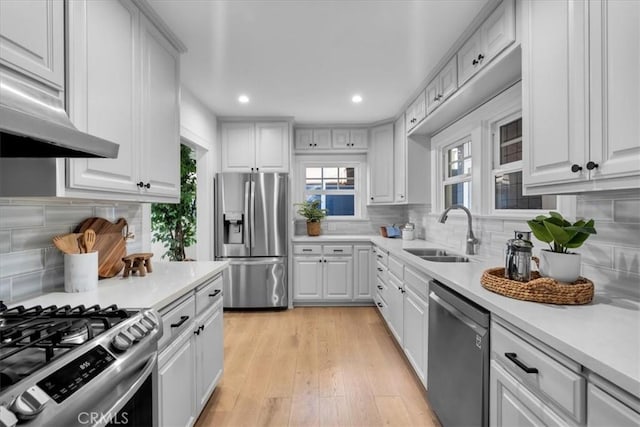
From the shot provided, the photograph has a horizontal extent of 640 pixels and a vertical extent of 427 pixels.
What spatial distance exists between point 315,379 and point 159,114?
2.17 m

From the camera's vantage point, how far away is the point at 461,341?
1.48 m

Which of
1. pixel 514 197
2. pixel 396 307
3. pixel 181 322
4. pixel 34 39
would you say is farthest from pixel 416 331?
pixel 34 39

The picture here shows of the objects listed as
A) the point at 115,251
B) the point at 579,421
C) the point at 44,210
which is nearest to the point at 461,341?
the point at 579,421

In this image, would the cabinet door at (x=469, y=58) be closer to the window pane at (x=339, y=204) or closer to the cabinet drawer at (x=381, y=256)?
the cabinet drawer at (x=381, y=256)

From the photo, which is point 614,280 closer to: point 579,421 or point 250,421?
point 579,421

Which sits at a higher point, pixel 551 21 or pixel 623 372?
pixel 551 21

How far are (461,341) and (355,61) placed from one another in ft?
7.09

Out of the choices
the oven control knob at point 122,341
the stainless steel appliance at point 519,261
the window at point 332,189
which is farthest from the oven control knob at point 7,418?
the window at point 332,189

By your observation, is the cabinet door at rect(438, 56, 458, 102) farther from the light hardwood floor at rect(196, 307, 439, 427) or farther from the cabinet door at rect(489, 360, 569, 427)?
the light hardwood floor at rect(196, 307, 439, 427)

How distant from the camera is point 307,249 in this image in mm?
4051

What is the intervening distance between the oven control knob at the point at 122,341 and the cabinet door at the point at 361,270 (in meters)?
3.23

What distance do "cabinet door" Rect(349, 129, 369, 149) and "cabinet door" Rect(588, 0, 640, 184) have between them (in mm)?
3328

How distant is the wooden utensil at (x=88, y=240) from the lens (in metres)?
1.60

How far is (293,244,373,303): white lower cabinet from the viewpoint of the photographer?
4039 millimetres
